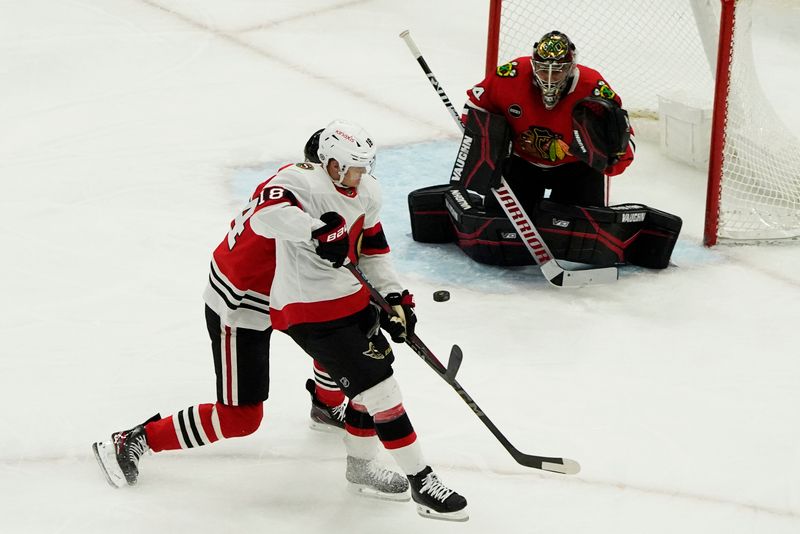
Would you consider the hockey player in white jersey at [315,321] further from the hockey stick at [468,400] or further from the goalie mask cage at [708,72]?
the goalie mask cage at [708,72]

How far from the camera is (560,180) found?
4.40 metres

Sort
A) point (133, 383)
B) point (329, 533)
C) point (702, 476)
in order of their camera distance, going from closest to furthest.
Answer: point (329, 533), point (702, 476), point (133, 383)

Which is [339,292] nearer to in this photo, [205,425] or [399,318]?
[399,318]

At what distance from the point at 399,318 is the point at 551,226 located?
155 cm

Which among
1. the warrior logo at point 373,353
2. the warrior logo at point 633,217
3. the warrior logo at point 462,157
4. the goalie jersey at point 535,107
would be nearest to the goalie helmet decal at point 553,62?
the goalie jersey at point 535,107

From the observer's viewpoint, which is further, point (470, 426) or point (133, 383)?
point (133, 383)

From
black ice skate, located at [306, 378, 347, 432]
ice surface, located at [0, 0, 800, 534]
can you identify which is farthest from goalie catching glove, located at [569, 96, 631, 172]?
black ice skate, located at [306, 378, 347, 432]

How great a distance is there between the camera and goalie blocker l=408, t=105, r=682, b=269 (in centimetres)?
428

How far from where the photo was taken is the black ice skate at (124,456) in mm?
3021

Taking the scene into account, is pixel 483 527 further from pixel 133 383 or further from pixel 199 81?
pixel 199 81

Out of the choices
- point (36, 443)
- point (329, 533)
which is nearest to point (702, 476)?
point (329, 533)

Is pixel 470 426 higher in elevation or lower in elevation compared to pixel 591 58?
lower

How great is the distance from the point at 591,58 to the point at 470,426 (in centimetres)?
289

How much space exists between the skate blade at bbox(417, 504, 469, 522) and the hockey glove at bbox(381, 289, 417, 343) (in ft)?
A: 1.34
